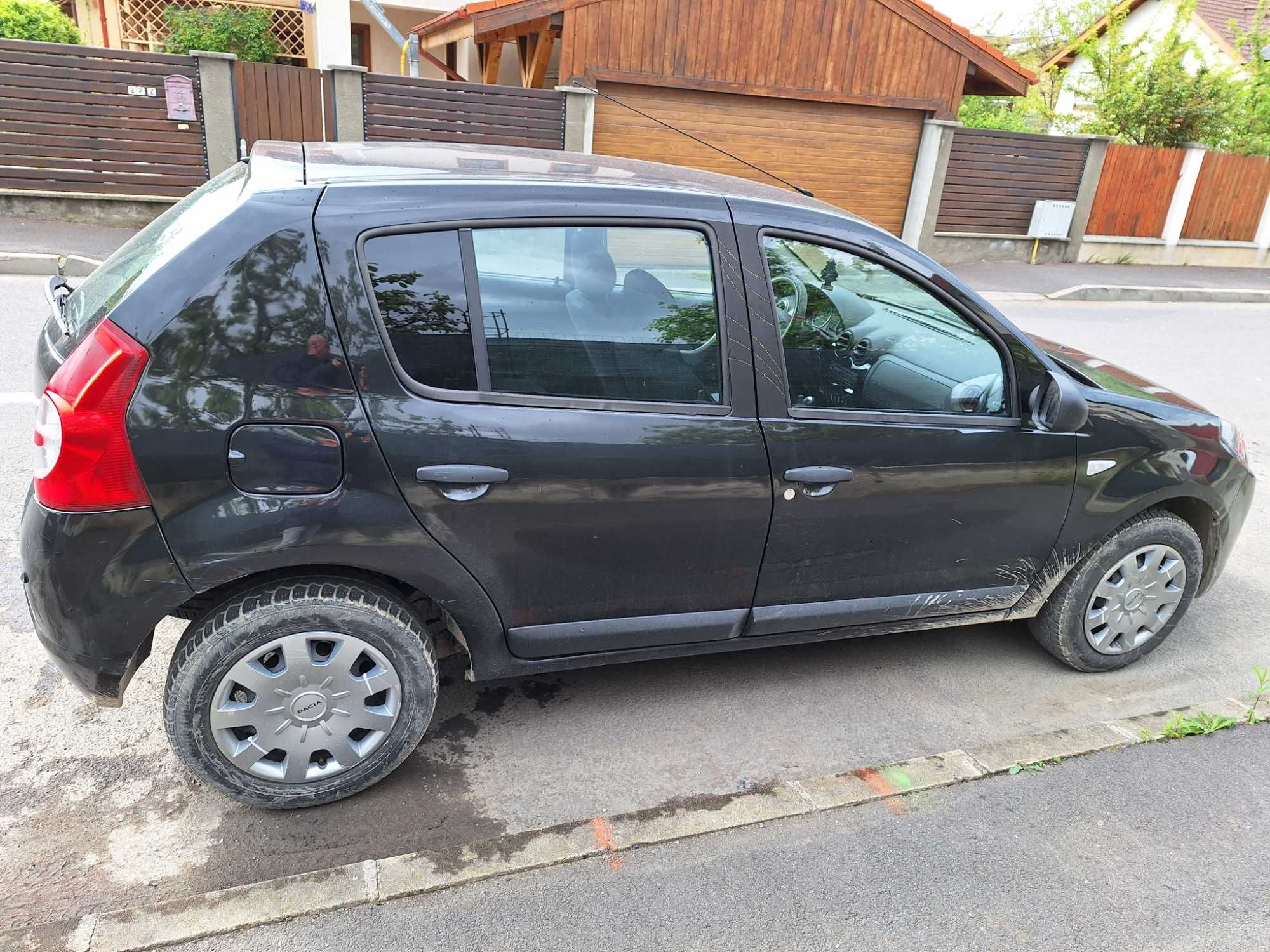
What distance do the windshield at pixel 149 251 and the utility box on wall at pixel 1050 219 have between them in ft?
50.8

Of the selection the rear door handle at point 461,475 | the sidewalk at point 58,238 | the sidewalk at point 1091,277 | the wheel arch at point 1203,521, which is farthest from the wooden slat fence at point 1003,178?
the rear door handle at point 461,475

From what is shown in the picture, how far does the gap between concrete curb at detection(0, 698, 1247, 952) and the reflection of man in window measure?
4.14 feet

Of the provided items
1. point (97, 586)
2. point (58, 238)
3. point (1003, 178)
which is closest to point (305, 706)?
point (97, 586)

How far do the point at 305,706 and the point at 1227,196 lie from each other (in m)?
20.3

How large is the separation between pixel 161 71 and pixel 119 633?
446 inches

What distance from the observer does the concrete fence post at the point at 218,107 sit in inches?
448

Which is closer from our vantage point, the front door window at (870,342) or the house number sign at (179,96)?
the front door window at (870,342)

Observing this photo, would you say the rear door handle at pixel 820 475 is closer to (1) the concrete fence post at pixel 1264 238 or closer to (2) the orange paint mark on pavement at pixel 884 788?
(2) the orange paint mark on pavement at pixel 884 788

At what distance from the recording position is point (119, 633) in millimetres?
2383

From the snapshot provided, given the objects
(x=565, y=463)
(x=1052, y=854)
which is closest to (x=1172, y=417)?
(x=1052, y=854)

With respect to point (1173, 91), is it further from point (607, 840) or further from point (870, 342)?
point (607, 840)

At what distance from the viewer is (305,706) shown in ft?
8.23

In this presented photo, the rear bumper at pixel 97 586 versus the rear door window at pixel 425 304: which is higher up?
the rear door window at pixel 425 304

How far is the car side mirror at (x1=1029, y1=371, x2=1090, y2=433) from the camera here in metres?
3.02
